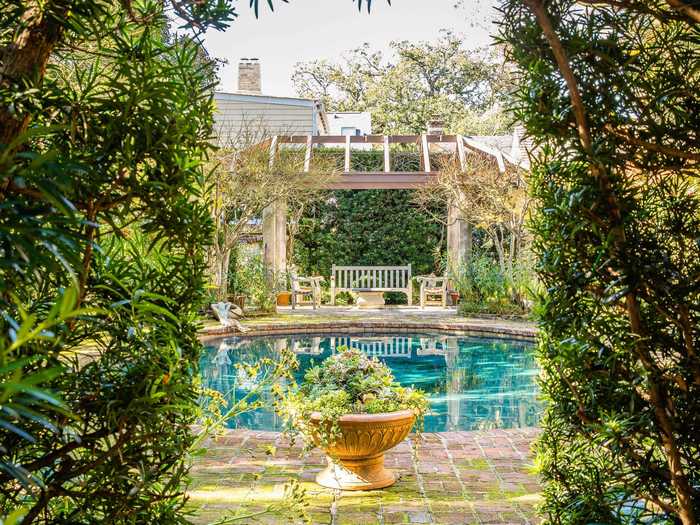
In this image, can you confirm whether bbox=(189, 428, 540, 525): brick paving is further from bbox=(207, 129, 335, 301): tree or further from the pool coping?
bbox=(207, 129, 335, 301): tree

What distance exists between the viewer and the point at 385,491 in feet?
14.9

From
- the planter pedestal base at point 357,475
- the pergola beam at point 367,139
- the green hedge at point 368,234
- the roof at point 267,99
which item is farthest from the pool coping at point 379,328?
the roof at point 267,99

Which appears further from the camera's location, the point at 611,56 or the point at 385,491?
the point at 385,491

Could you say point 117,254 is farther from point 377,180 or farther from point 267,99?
point 267,99

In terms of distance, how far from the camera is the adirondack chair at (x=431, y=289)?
15.5 m

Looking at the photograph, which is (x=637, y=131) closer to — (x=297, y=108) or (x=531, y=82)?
(x=531, y=82)

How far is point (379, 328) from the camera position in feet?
42.1

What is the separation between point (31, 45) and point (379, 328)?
1165cm

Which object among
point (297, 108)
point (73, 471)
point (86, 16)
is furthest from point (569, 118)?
point (297, 108)

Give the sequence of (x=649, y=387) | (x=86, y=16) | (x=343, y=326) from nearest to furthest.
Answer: (x=86, y=16)
(x=649, y=387)
(x=343, y=326)

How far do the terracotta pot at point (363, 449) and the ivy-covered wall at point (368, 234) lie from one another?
12730 millimetres

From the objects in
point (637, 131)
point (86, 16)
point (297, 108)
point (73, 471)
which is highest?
point (297, 108)

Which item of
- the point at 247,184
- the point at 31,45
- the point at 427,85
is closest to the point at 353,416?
the point at 31,45

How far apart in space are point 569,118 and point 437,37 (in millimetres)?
29069
